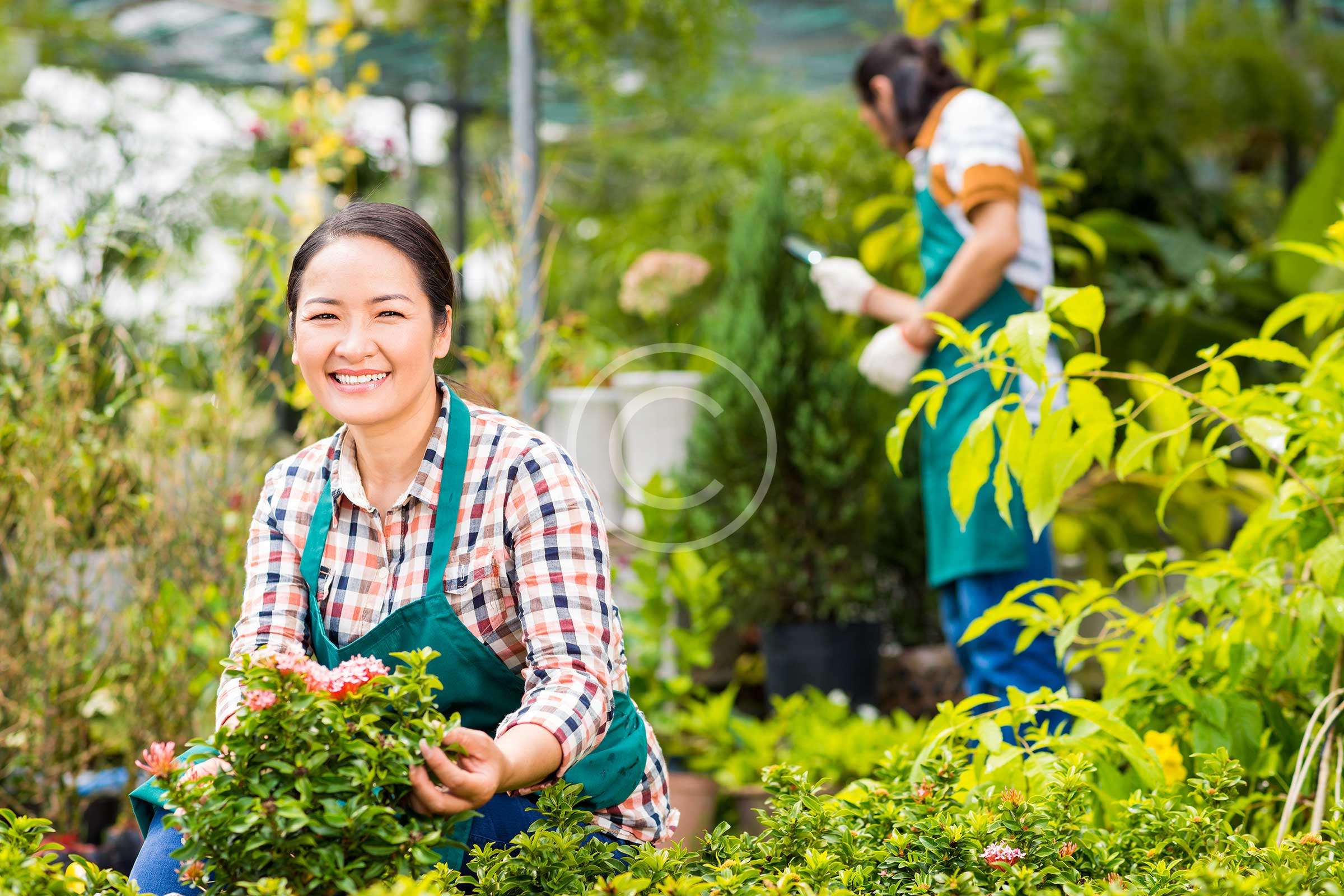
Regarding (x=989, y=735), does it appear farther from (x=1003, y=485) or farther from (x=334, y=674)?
(x=334, y=674)

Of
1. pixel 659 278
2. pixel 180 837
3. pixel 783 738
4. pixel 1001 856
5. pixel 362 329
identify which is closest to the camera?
pixel 1001 856

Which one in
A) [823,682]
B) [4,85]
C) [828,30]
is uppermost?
[828,30]

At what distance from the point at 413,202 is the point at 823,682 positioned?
6737mm

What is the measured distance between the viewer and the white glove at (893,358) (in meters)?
2.57

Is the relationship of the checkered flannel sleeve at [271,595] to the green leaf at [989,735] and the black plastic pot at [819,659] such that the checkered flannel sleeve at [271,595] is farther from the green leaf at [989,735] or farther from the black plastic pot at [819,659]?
the black plastic pot at [819,659]

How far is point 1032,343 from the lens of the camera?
3.92 ft

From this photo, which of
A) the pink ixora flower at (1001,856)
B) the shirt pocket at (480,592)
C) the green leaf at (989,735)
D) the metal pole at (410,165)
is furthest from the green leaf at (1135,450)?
the metal pole at (410,165)

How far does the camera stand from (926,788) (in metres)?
1.13

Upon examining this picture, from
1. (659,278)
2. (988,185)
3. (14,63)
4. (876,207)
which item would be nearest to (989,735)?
(988,185)

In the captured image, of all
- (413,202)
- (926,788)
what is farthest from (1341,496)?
(413,202)

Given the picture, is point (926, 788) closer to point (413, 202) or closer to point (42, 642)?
point (42, 642)

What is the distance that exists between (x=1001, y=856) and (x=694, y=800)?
179cm

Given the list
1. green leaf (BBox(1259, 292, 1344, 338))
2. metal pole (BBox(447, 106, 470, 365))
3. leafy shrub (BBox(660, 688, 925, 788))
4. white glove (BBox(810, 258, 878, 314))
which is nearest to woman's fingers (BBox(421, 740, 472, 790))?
green leaf (BBox(1259, 292, 1344, 338))

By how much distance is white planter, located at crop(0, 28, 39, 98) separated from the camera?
4.45 meters
